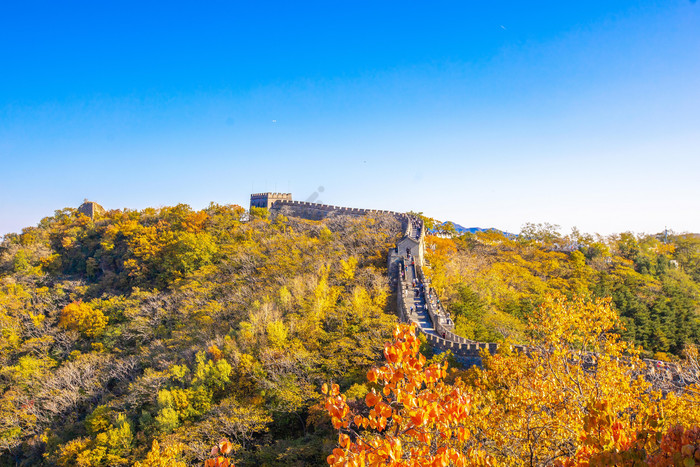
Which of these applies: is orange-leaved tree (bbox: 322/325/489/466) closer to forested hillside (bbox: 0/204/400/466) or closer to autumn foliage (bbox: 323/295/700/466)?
autumn foliage (bbox: 323/295/700/466)

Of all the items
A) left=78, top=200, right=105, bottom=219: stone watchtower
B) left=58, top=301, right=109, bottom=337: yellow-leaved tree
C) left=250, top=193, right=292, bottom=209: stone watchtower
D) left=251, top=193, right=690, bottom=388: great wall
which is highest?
left=250, top=193, right=292, bottom=209: stone watchtower

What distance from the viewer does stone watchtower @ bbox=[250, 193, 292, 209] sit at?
5191 centimetres

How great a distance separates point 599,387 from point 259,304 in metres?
17.8

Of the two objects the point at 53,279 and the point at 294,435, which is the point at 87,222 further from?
the point at 294,435

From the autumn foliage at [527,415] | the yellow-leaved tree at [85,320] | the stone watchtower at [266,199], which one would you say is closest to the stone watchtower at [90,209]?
the stone watchtower at [266,199]

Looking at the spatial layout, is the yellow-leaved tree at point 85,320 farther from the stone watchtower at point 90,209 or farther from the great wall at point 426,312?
the stone watchtower at point 90,209

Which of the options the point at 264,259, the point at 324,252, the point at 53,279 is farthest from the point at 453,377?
the point at 53,279

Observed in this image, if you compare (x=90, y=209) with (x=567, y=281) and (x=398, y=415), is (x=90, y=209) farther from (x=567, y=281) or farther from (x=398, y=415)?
(x=398, y=415)

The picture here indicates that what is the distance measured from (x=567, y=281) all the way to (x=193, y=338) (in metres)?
29.9

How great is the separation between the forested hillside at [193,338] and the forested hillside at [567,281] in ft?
17.8

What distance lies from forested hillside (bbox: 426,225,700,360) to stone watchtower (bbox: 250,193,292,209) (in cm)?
2337

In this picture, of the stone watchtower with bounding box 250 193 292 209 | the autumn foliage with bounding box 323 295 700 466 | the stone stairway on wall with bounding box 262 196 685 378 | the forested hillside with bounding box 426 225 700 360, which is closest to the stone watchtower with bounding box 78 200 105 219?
the stone watchtower with bounding box 250 193 292 209

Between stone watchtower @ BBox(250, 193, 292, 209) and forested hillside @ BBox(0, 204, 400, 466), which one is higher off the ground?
stone watchtower @ BBox(250, 193, 292, 209)

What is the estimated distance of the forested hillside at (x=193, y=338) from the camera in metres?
17.0
